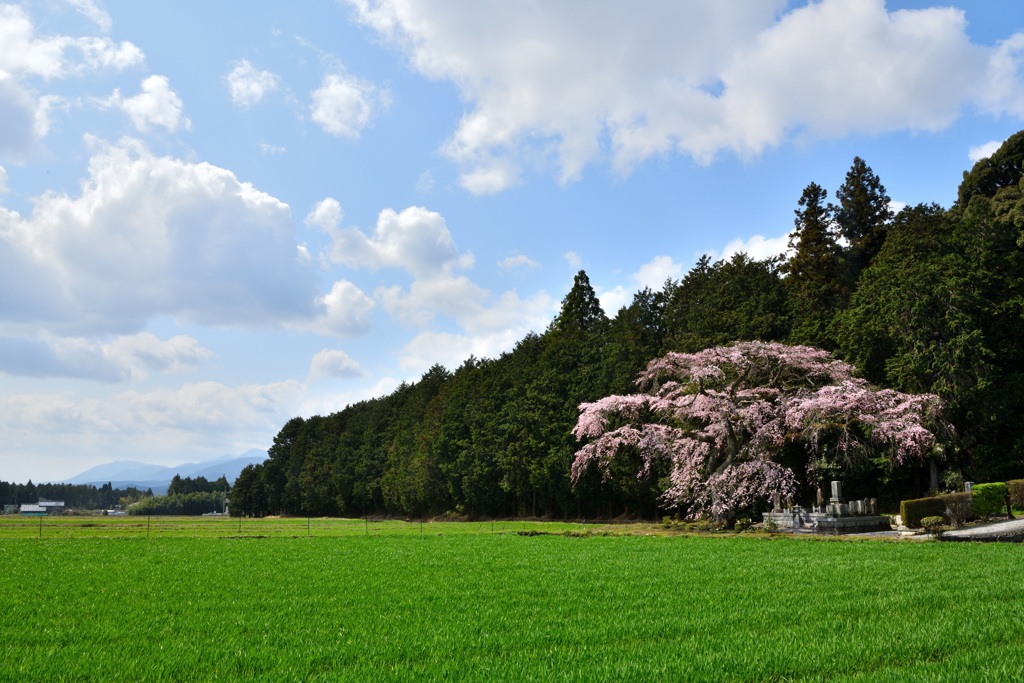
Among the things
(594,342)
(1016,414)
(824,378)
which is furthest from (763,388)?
(594,342)

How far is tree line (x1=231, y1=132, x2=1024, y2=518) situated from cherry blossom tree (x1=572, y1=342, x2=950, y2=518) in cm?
242

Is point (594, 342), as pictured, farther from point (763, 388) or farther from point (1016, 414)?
point (1016, 414)

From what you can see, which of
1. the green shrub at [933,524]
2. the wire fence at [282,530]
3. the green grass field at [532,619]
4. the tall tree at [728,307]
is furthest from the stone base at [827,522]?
the tall tree at [728,307]

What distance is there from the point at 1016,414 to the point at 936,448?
400cm

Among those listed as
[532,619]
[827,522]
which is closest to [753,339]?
[827,522]

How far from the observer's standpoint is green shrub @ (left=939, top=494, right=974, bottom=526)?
76.7ft

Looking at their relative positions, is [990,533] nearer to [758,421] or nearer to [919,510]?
[919,510]

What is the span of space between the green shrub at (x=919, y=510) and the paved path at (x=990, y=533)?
1800 mm

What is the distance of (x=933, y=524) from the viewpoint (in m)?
22.8

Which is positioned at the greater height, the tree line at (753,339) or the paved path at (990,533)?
the tree line at (753,339)

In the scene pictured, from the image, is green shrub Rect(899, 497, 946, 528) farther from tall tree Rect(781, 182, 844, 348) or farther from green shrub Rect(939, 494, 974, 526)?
tall tree Rect(781, 182, 844, 348)

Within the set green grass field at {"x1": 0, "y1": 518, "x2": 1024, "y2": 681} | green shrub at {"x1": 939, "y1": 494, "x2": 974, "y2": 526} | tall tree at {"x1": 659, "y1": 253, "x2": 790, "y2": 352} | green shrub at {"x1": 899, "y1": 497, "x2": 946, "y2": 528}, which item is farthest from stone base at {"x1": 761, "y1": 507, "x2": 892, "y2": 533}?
tall tree at {"x1": 659, "y1": 253, "x2": 790, "y2": 352}

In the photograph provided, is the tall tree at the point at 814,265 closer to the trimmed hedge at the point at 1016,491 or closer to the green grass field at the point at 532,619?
the trimmed hedge at the point at 1016,491

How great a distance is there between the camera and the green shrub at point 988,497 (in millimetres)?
24250
